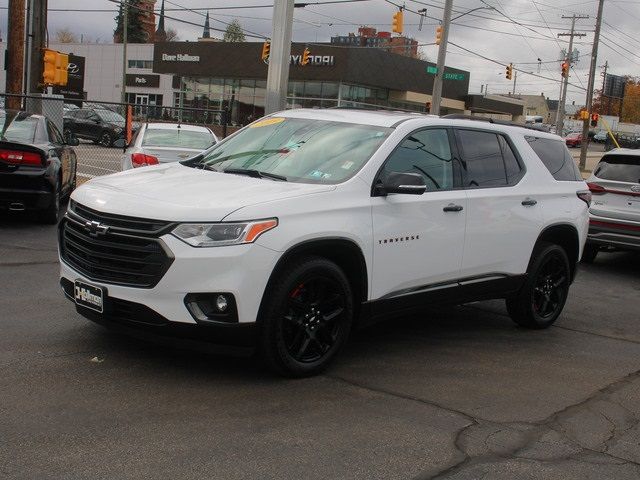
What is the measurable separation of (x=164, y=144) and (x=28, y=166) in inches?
108

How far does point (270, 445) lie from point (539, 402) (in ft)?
6.77

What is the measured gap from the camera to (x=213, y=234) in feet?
15.3

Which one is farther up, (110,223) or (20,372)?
(110,223)

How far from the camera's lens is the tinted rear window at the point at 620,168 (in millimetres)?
10875

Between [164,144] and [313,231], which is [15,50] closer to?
[164,144]

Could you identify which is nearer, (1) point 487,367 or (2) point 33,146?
(1) point 487,367

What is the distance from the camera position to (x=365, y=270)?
17.7ft

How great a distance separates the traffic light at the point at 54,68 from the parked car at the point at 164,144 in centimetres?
563

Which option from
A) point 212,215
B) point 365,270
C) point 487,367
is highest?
point 212,215

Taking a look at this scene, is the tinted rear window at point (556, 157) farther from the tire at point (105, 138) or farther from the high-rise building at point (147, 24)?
the high-rise building at point (147, 24)

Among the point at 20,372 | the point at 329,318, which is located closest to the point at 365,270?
the point at 329,318

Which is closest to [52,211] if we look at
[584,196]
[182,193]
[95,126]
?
[182,193]

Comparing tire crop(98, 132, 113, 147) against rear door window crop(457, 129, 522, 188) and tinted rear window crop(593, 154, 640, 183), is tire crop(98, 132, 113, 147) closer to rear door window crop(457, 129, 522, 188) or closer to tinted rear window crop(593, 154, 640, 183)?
tinted rear window crop(593, 154, 640, 183)

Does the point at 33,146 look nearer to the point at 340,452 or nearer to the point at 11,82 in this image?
the point at 340,452
